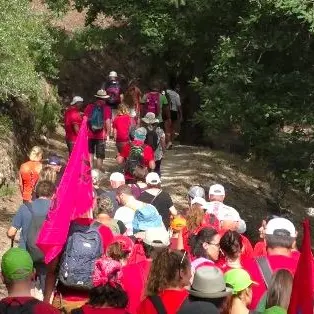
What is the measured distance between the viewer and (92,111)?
14.7 metres

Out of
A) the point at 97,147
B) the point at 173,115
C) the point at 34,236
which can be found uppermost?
the point at 173,115

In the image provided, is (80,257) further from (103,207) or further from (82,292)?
(103,207)

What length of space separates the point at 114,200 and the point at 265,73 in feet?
17.0

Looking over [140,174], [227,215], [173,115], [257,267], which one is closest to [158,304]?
[257,267]

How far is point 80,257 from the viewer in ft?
22.2

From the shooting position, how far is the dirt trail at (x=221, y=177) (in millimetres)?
17188

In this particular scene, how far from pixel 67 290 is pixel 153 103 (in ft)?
37.4

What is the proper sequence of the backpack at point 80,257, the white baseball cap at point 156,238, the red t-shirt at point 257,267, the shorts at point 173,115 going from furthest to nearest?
1. the shorts at point 173,115
2. the white baseball cap at point 156,238
3. the backpack at point 80,257
4. the red t-shirt at point 257,267

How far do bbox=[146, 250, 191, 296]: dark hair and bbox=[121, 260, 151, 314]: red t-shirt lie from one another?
0.57 metres

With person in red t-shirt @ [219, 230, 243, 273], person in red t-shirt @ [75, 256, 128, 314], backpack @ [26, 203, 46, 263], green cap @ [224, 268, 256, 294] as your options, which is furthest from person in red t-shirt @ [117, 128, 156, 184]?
person in red t-shirt @ [75, 256, 128, 314]

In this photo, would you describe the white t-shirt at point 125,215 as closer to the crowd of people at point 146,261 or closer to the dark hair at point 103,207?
the crowd of people at point 146,261

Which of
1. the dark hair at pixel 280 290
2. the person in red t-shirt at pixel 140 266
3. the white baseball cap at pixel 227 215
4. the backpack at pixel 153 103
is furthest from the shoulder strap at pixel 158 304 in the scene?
the backpack at pixel 153 103

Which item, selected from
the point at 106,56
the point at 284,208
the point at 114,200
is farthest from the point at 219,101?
the point at 106,56

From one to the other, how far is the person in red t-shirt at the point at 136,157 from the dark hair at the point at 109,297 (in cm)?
593
